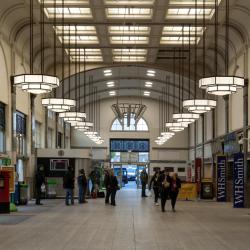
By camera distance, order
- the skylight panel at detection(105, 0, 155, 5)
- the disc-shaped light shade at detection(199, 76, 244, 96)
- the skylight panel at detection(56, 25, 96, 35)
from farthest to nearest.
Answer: the skylight panel at detection(56, 25, 96, 35)
the skylight panel at detection(105, 0, 155, 5)
the disc-shaped light shade at detection(199, 76, 244, 96)

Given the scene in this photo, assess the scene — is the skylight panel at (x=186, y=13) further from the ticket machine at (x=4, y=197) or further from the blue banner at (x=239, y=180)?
the ticket machine at (x=4, y=197)

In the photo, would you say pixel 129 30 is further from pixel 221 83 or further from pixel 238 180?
pixel 221 83

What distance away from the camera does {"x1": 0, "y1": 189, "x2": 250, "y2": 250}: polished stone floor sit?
12.0 meters

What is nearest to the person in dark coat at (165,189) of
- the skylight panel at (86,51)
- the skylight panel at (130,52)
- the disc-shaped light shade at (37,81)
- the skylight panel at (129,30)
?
the disc-shaped light shade at (37,81)

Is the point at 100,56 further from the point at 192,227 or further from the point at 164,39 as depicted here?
the point at 192,227

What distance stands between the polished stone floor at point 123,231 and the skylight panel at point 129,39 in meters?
13.8

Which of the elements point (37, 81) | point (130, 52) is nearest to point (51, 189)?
point (130, 52)

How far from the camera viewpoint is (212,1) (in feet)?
81.3

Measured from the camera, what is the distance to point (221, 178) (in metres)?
30.6

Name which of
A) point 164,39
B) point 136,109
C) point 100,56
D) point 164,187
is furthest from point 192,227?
point 136,109

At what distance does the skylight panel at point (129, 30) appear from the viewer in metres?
30.1

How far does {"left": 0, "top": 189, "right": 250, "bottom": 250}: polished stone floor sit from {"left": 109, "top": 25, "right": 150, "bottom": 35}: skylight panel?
11910mm

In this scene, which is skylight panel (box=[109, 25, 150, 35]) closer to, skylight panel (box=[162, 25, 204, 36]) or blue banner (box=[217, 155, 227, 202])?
skylight panel (box=[162, 25, 204, 36])

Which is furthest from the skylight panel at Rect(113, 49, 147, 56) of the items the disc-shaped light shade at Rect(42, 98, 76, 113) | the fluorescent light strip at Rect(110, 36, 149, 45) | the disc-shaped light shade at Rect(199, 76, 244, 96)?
the disc-shaped light shade at Rect(199, 76, 244, 96)
